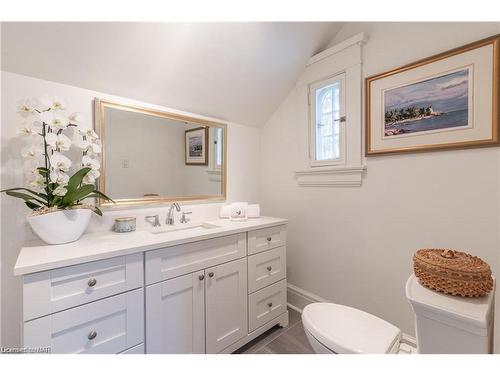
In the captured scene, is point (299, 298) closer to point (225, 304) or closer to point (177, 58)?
point (225, 304)

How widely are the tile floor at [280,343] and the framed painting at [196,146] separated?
4.65 ft

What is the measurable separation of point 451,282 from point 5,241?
6.11 feet

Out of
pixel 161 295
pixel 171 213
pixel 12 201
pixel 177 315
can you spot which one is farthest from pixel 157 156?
pixel 177 315

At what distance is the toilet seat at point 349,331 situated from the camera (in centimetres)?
93

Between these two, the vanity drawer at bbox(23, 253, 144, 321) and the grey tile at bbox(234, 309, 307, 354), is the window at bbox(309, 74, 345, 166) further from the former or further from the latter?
the vanity drawer at bbox(23, 253, 144, 321)

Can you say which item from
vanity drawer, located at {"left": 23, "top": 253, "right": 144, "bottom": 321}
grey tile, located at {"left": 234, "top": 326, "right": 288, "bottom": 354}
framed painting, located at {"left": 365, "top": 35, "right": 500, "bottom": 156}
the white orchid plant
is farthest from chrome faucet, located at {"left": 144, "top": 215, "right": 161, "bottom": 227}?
framed painting, located at {"left": 365, "top": 35, "right": 500, "bottom": 156}

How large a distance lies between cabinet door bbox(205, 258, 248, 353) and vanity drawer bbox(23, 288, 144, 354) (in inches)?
15.1

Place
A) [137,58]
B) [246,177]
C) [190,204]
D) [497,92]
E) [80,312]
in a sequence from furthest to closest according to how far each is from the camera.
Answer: [246,177], [190,204], [137,58], [497,92], [80,312]

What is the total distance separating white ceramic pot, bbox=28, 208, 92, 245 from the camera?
38.7 inches

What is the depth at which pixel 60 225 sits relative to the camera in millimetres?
1026

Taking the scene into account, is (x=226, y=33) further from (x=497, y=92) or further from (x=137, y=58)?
(x=497, y=92)

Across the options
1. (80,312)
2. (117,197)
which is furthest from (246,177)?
(80,312)

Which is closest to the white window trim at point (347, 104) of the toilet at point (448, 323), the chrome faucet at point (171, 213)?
the toilet at point (448, 323)
